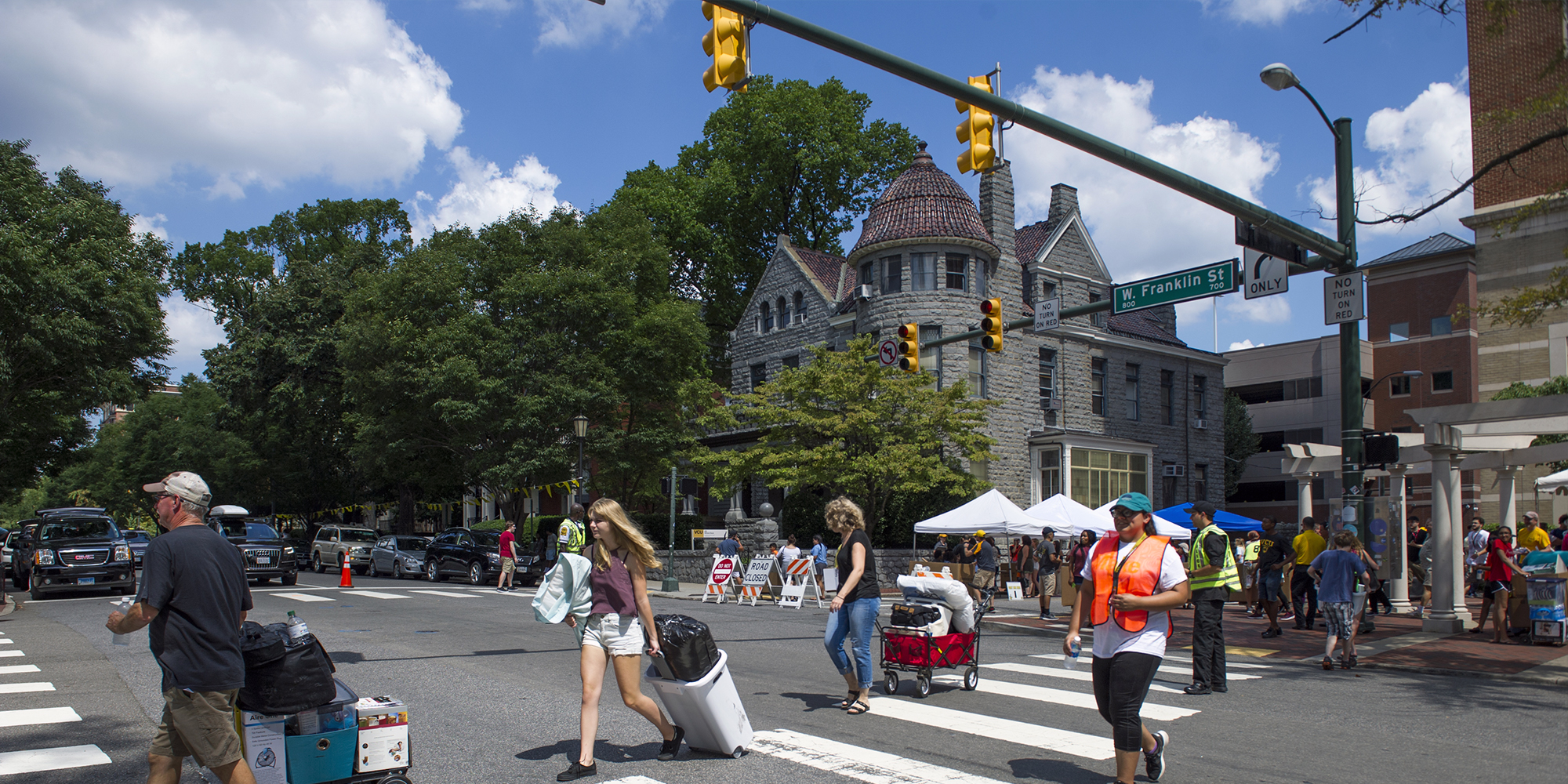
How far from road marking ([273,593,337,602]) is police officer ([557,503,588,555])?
4.44 metres

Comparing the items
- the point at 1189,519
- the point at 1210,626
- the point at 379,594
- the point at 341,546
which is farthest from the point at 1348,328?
the point at 341,546

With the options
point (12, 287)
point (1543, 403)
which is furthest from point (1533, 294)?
point (12, 287)

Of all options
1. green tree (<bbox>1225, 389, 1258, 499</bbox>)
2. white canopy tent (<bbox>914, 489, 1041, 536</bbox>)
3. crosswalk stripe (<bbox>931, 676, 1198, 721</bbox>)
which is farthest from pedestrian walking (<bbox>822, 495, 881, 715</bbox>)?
green tree (<bbox>1225, 389, 1258, 499</bbox>)

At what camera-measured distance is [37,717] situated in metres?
8.16

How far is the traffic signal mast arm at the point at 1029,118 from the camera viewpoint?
8.34 meters

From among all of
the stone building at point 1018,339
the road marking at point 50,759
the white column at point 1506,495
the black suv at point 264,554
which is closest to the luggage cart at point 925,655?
the road marking at point 50,759

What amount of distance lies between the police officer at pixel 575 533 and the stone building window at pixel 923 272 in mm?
15527

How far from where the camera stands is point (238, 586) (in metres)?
4.69

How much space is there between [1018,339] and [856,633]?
27.8 m

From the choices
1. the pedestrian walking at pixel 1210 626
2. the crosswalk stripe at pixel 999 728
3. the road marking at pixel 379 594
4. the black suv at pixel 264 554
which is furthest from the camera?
the black suv at pixel 264 554

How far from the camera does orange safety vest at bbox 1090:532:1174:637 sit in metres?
5.61

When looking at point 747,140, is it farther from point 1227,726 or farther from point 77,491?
point 77,491

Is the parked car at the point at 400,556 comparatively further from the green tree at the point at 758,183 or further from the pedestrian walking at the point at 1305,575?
the pedestrian walking at the point at 1305,575

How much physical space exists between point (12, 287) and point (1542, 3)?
27.3 m
